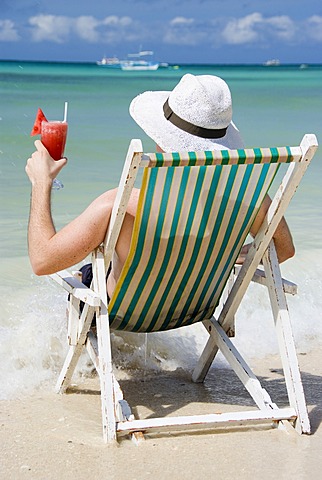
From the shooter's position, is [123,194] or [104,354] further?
[104,354]

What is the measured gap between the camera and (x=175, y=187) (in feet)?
9.48

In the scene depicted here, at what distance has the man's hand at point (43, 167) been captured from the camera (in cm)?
308

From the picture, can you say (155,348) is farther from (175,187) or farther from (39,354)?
(175,187)

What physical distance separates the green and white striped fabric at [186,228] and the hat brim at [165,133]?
0.19 metres

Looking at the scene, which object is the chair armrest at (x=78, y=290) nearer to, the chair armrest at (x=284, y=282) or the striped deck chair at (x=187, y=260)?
the striped deck chair at (x=187, y=260)

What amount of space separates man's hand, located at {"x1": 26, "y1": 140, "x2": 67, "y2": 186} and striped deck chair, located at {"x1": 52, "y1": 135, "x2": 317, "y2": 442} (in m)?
0.30

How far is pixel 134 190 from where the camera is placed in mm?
3082

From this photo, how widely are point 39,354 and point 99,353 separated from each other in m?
1.01

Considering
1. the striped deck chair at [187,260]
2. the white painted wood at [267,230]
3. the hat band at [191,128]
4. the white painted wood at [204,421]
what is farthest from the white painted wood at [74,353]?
the hat band at [191,128]

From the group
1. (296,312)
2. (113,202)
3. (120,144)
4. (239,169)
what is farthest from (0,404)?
(120,144)

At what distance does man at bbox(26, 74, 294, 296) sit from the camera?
9.88ft

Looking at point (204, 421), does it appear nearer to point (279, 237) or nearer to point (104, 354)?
point (104, 354)

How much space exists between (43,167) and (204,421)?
3.30 ft

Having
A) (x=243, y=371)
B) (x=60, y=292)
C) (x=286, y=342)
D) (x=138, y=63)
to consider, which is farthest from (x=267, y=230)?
(x=138, y=63)
